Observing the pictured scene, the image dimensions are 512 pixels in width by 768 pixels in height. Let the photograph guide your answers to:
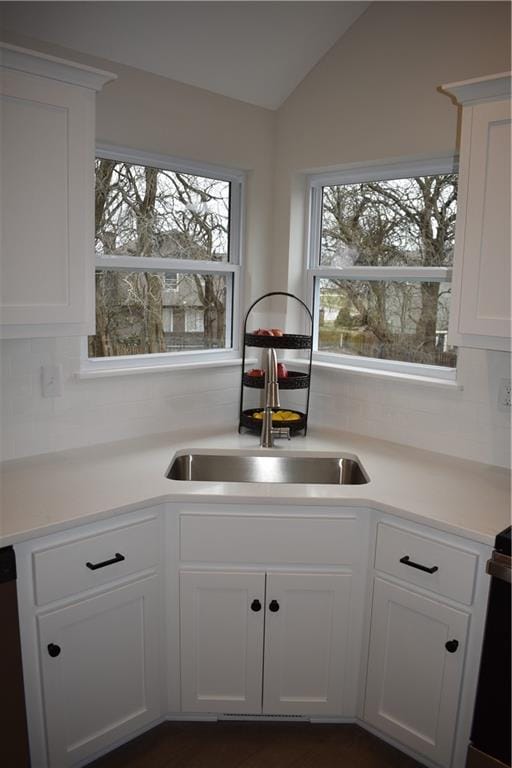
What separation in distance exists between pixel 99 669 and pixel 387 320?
1.80 meters

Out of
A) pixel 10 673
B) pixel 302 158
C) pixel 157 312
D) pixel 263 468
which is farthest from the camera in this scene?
pixel 302 158

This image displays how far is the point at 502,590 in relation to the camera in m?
1.71

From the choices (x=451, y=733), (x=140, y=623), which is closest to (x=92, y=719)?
(x=140, y=623)

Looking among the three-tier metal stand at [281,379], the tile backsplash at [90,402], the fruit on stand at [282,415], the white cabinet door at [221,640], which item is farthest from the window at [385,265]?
the white cabinet door at [221,640]

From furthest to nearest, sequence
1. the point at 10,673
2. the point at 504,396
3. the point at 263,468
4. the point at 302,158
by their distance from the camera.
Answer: the point at 302,158 → the point at 263,468 → the point at 504,396 → the point at 10,673

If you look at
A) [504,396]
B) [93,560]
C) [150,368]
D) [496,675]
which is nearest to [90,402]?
[150,368]

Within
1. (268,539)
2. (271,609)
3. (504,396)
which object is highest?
(504,396)

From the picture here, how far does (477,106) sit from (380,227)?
879 millimetres

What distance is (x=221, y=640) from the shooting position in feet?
6.95

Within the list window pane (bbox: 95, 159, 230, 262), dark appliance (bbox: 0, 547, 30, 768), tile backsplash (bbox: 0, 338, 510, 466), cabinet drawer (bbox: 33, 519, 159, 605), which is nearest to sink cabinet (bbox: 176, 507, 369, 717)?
cabinet drawer (bbox: 33, 519, 159, 605)

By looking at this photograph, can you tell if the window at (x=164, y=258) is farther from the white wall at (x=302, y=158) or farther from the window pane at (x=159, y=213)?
the white wall at (x=302, y=158)

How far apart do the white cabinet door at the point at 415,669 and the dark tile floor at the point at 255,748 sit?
0.31ft

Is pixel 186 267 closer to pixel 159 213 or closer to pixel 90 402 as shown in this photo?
pixel 159 213

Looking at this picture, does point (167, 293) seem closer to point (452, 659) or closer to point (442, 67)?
point (442, 67)
